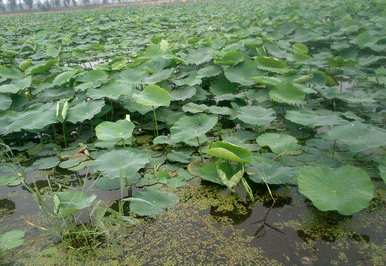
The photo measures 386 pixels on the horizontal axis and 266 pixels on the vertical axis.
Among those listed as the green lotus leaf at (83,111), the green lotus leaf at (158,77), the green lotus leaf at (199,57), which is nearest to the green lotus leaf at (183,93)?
the green lotus leaf at (158,77)

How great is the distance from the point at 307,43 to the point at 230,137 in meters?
3.38

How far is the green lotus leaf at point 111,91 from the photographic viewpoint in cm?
264

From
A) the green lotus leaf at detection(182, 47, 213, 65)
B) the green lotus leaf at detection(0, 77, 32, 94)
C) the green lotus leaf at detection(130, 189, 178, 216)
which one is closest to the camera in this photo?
the green lotus leaf at detection(130, 189, 178, 216)

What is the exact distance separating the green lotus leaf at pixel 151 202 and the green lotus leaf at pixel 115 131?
0.43m

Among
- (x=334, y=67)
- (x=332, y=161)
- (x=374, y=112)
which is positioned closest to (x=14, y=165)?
(x=332, y=161)

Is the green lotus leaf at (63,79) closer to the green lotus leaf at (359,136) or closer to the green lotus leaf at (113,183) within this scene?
the green lotus leaf at (113,183)

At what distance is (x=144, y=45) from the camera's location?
667cm

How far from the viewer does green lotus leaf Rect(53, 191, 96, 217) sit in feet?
5.02

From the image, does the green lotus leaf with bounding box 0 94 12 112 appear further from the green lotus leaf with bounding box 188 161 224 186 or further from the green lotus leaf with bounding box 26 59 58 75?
the green lotus leaf with bounding box 188 161 224 186

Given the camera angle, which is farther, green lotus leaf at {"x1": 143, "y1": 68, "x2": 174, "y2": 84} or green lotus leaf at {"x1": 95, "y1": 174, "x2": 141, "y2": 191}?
green lotus leaf at {"x1": 143, "y1": 68, "x2": 174, "y2": 84}

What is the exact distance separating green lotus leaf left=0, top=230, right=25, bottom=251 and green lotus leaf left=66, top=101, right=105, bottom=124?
960mm

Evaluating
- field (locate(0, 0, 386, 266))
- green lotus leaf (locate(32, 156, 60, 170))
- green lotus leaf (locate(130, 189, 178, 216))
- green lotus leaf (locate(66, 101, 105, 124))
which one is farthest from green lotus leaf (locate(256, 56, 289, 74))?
green lotus leaf (locate(32, 156, 60, 170))

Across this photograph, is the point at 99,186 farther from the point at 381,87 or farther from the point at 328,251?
the point at 381,87

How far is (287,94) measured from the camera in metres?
2.57
